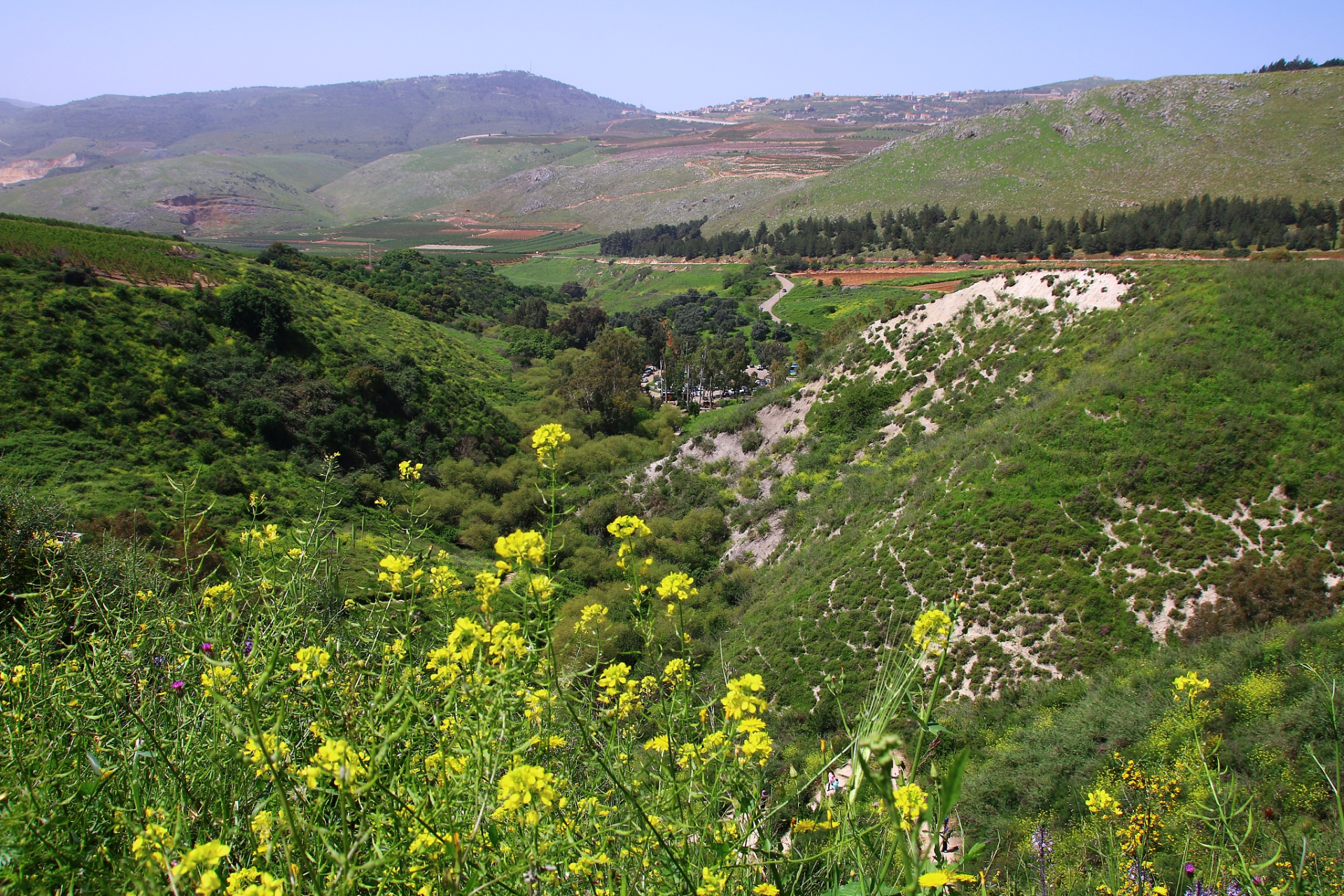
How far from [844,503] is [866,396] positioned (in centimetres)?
755

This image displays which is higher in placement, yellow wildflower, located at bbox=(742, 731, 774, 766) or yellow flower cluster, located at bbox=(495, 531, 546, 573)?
yellow flower cluster, located at bbox=(495, 531, 546, 573)

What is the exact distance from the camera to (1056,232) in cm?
7281

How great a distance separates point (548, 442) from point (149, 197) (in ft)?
718

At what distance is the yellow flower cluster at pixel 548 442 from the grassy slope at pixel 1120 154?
99.2 m

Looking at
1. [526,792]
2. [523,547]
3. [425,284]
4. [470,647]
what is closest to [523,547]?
[523,547]

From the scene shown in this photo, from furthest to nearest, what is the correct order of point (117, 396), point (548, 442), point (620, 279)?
1. point (620, 279)
2. point (117, 396)
3. point (548, 442)

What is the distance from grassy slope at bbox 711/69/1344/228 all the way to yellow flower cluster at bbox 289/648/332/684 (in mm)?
100298

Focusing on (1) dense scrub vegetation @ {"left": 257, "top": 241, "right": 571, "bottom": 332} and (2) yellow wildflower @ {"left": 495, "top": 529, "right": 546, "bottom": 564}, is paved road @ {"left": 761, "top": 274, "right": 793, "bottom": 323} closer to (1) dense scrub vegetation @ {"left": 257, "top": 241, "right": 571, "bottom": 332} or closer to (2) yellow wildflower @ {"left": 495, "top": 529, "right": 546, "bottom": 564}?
(1) dense scrub vegetation @ {"left": 257, "top": 241, "right": 571, "bottom": 332}

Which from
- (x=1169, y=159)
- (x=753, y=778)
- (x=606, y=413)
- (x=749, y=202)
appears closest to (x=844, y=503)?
(x=753, y=778)

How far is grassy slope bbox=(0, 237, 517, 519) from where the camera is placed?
2241 centimetres

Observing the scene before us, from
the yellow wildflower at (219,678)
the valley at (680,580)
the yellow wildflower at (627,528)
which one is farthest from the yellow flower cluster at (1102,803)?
the yellow wildflower at (219,678)

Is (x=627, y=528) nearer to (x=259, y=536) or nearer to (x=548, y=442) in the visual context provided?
(x=548, y=442)

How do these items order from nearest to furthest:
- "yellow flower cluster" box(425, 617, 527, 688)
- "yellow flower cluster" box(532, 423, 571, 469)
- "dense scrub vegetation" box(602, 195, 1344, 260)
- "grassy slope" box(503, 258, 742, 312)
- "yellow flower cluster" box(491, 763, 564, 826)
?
"yellow flower cluster" box(491, 763, 564, 826)
"yellow flower cluster" box(425, 617, 527, 688)
"yellow flower cluster" box(532, 423, 571, 469)
"dense scrub vegetation" box(602, 195, 1344, 260)
"grassy slope" box(503, 258, 742, 312)

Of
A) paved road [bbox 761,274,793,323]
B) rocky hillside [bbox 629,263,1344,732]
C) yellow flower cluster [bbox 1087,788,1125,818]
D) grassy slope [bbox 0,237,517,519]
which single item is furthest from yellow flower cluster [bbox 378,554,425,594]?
paved road [bbox 761,274,793,323]
